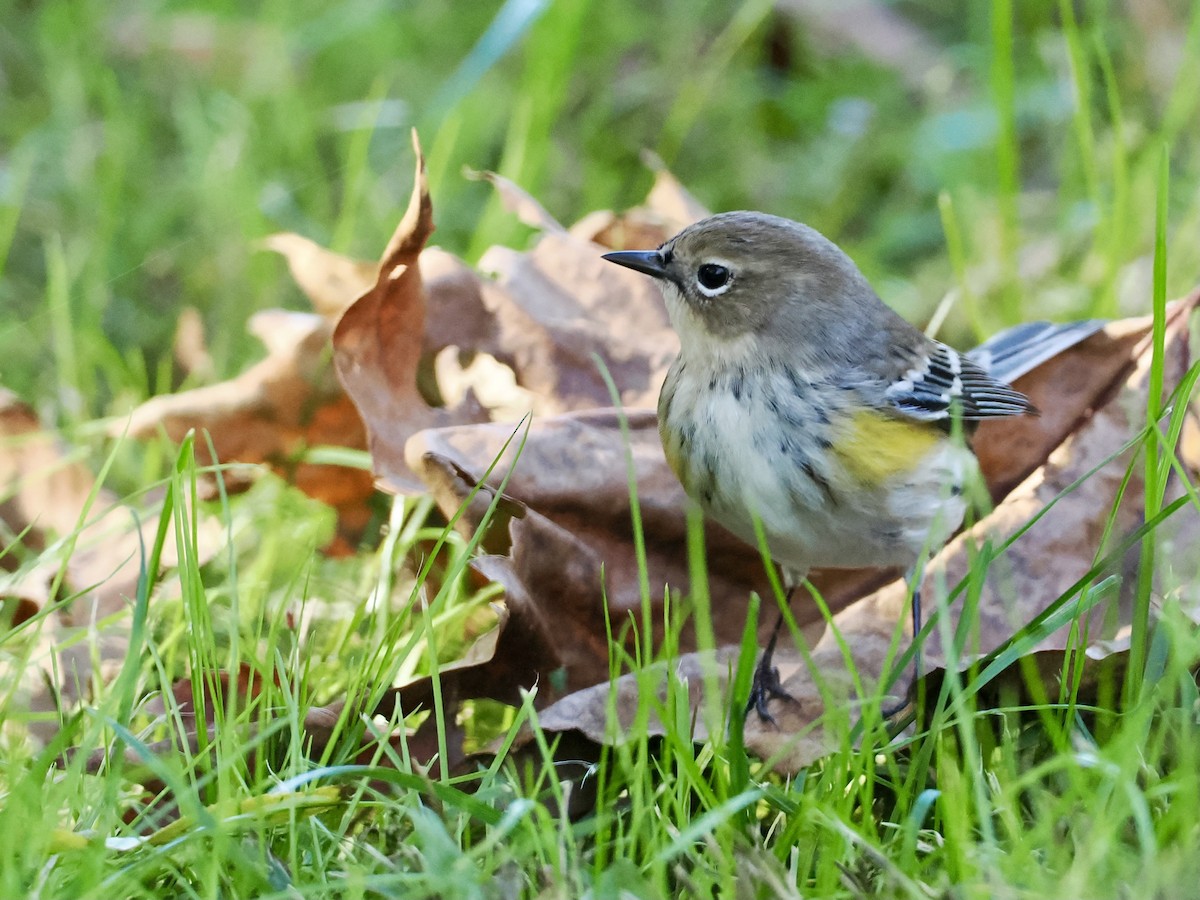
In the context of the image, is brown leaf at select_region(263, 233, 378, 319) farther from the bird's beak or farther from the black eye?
the black eye

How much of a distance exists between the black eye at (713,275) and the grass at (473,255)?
29.1 inches

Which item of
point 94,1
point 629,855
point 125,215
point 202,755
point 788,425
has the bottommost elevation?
point 629,855

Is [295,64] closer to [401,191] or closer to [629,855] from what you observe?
[401,191]

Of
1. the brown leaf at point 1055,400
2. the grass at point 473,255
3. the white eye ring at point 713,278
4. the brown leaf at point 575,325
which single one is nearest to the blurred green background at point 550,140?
the grass at point 473,255

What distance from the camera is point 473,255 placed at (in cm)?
444

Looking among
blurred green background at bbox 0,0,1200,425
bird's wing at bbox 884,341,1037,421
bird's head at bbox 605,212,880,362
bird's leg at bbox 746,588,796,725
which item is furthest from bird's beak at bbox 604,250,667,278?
blurred green background at bbox 0,0,1200,425

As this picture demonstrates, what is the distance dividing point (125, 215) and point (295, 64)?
4.84ft

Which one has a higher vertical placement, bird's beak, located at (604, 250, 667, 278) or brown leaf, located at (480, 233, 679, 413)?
bird's beak, located at (604, 250, 667, 278)

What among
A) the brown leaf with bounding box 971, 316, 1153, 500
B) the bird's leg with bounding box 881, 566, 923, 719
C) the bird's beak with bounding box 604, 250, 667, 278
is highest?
the bird's beak with bounding box 604, 250, 667, 278

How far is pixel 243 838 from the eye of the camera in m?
1.96

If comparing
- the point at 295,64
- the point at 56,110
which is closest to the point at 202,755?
the point at 56,110

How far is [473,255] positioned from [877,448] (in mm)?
2008

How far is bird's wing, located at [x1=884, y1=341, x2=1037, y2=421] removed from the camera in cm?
296

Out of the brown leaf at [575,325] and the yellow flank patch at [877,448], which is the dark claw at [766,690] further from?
the brown leaf at [575,325]
